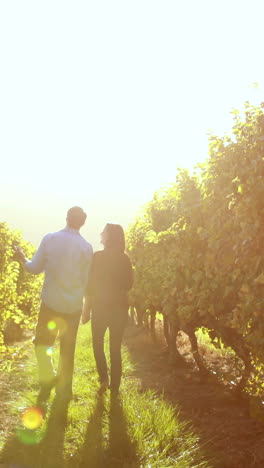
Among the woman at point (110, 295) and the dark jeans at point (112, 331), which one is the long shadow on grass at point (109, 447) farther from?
the woman at point (110, 295)

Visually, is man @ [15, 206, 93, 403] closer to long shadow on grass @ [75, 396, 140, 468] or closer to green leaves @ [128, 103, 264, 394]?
long shadow on grass @ [75, 396, 140, 468]

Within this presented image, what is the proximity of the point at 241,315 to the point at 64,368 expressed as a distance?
2661mm

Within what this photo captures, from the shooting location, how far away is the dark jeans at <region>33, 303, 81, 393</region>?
611 cm

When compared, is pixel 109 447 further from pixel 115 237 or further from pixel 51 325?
pixel 115 237

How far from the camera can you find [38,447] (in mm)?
4676

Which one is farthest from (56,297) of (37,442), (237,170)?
(237,170)

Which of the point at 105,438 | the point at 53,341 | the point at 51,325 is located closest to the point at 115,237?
the point at 51,325

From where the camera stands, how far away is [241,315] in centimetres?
491

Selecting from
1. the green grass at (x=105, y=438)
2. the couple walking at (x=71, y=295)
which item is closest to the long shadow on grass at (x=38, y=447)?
the green grass at (x=105, y=438)

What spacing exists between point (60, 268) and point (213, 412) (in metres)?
3.12

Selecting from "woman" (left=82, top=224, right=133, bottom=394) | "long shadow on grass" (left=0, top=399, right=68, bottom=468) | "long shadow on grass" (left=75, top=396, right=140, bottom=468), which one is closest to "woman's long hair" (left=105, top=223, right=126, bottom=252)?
"woman" (left=82, top=224, right=133, bottom=394)

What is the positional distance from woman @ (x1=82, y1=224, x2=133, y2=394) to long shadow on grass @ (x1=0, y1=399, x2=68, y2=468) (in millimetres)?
1374

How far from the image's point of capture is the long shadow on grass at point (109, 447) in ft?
14.4

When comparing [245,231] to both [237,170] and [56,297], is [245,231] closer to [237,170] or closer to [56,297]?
[237,170]
